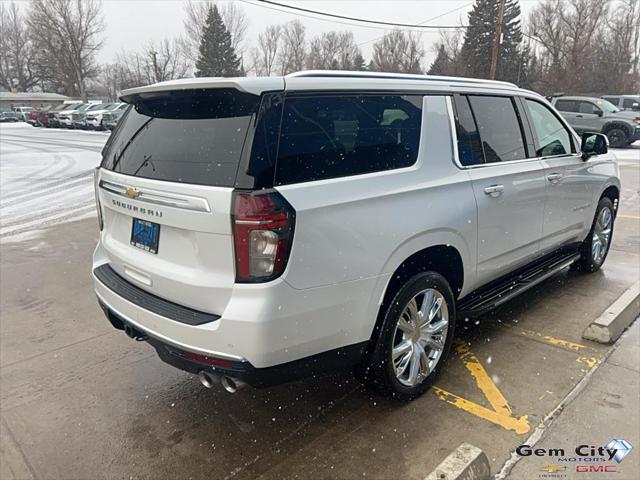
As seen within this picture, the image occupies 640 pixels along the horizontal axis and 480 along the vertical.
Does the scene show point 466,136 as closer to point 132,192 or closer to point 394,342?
point 394,342

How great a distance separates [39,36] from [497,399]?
69378 millimetres

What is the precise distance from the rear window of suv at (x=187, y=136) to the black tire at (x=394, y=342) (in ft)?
3.91

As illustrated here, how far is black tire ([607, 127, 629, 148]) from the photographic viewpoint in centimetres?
1897

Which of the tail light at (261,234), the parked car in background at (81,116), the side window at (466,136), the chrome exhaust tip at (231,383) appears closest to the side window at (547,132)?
the side window at (466,136)

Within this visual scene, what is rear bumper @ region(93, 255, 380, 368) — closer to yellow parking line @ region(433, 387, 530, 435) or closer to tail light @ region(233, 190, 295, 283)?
tail light @ region(233, 190, 295, 283)

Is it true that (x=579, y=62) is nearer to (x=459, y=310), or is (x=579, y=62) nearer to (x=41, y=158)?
(x=41, y=158)

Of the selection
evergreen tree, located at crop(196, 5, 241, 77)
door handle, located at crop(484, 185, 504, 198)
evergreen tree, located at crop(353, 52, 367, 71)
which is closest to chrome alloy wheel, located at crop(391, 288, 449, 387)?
door handle, located at crop(484, 185, 504, 198)

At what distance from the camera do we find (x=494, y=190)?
3.34m

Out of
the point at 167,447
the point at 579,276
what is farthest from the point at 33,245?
the point at 579,276

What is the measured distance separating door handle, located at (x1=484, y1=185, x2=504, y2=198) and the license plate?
2.12 m

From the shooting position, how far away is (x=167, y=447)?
2.71 metres

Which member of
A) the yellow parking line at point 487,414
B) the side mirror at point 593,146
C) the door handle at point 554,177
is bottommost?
the yellow parking line at point 487,414

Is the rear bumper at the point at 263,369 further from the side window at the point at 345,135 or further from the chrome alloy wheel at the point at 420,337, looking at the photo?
the side window at the point at 345,135

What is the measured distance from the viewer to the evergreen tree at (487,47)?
169 ft
